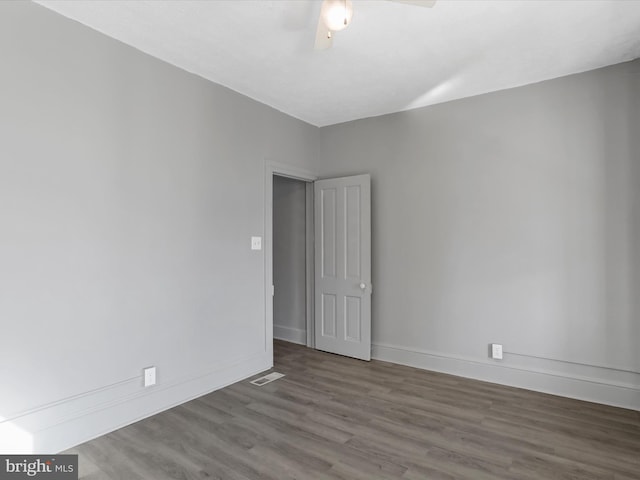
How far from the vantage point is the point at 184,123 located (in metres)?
3.15

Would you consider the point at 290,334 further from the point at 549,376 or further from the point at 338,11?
the point at 338,11

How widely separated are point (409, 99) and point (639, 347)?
2.98m

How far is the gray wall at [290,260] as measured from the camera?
4938mm

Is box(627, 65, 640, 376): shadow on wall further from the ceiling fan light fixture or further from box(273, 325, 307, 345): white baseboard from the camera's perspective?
box(273, 325, 307, 345): white baseboard

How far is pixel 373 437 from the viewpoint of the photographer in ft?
8.30

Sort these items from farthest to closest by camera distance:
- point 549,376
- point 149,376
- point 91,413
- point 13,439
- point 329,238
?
point 329,238
point 549,376
point 149,376
point 91,413
point 13,439

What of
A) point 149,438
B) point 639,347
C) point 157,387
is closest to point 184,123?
point 157,387

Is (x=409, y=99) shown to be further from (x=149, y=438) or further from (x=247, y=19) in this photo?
(x=149, y=438)

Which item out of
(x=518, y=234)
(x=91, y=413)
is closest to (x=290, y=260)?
(x=518, y=234)

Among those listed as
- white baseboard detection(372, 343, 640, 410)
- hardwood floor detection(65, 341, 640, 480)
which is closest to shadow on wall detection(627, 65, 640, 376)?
white baseboard detection(372, 343, 640, 410)

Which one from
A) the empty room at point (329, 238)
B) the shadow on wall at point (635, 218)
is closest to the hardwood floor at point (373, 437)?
the empty room at point (329, 238)

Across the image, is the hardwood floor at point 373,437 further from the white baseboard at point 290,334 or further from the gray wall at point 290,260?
the gray wall at point 290,260

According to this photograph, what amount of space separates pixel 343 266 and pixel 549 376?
7.51 feet

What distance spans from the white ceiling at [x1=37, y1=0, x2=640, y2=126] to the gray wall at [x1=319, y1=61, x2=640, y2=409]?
0.40m
